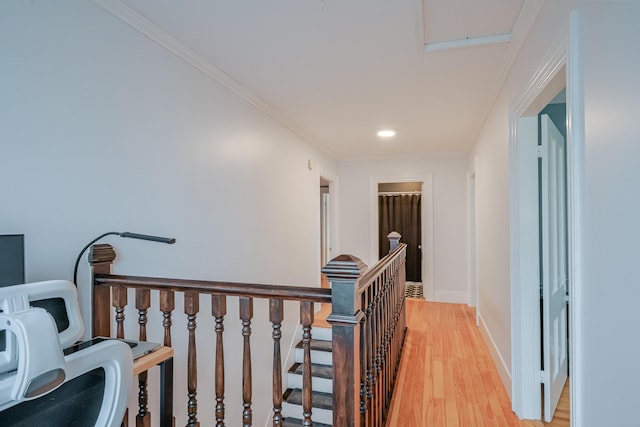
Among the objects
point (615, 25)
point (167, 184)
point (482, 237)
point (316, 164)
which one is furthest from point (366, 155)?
point (615, 25)

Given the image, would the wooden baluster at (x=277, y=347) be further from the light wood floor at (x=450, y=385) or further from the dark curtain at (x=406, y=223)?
the dark curtain at (x=406, y=223)

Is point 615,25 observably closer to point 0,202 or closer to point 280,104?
point 0,202

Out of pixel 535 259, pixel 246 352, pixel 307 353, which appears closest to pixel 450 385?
pixel 535 259

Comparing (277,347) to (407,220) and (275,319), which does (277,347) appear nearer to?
(275,319)

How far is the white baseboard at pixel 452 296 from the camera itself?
5066 millimetres

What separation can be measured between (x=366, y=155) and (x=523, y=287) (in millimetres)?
3607

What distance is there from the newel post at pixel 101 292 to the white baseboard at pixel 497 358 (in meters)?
2.54

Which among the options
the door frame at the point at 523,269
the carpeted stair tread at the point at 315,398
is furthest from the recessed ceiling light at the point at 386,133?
the carpeted stair tread at the point at 315,398

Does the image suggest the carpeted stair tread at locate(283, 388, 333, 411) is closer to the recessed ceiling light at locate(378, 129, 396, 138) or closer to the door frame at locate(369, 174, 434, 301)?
the door frame at locate(369, 174, 434, 301)

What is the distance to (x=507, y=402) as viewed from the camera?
2297 mm

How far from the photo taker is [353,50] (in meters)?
2.00

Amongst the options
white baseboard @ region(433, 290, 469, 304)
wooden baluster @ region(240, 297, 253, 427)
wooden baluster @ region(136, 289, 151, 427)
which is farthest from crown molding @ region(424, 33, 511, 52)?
white baseboard @ region(433, 290, 469, 304)

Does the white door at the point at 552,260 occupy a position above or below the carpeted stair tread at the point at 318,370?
above

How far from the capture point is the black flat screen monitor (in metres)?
1.01
